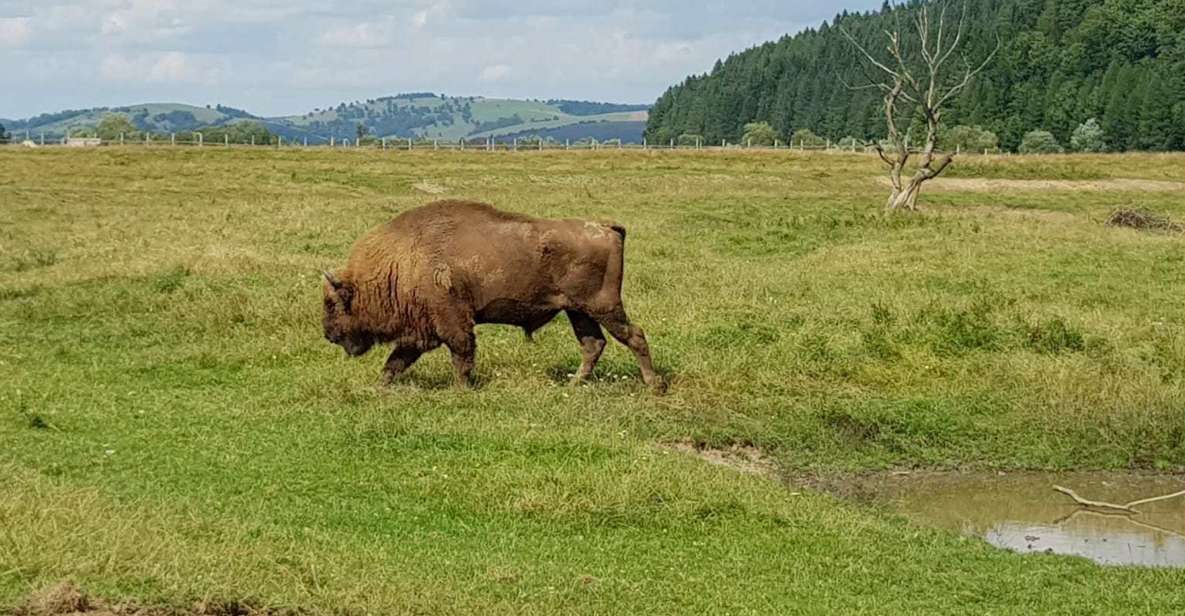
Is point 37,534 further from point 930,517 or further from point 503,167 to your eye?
point 503,167

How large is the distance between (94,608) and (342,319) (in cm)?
812

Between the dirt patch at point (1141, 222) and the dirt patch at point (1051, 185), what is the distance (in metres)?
14.5

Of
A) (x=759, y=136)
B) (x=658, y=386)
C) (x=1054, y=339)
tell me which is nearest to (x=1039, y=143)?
(x=759, y=136)

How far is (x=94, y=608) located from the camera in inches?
268

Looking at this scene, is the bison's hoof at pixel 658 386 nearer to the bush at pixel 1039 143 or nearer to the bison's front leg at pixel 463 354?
the bison's front leg at pixel 463 354

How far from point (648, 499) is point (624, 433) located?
2.23 metres

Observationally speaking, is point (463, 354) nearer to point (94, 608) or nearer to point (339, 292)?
point (339, 292)

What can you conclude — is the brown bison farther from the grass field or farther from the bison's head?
the grass field

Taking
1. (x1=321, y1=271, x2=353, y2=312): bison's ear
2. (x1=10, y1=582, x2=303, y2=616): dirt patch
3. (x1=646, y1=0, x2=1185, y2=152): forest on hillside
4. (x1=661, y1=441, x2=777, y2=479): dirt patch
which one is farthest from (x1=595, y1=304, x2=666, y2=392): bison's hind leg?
(x1=646, y1=0, x2=1185, y2=152): forest on hillside

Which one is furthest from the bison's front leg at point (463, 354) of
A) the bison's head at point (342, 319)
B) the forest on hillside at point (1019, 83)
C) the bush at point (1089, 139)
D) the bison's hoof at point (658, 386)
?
the bush at point (1089, 139)

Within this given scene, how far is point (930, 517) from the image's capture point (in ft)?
36.4

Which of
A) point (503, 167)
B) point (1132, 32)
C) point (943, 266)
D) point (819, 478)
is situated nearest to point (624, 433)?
point (819, 478)

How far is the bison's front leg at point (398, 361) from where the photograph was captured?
14.7 m

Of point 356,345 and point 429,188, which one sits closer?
point 356,345
